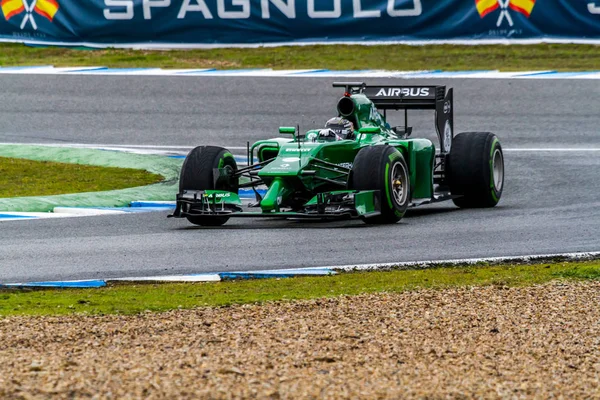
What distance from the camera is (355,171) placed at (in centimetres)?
1113

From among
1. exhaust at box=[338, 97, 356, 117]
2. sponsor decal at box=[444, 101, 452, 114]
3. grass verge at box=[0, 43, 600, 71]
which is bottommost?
sponsor decal at box=[444, 101, 452, 114]

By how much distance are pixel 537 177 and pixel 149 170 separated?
460cm

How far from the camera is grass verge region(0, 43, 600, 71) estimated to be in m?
20.1

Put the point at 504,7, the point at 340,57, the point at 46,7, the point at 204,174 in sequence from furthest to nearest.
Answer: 1. the point at 340,57
2. the point at 46,7
3. the point at 504,7
4. the point at 204,174

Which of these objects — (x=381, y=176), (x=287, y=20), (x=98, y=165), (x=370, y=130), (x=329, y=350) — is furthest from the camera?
(x=287, y=20)

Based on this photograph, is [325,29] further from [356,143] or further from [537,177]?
[356,143]

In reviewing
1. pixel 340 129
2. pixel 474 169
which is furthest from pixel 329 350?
pixel 474 169

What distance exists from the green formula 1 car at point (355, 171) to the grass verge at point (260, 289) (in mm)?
2215

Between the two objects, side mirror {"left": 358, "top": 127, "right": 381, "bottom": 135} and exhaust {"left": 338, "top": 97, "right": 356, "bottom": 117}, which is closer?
side mirror {"left": 358, "top": 127, "right": 381, "bottom": 135}

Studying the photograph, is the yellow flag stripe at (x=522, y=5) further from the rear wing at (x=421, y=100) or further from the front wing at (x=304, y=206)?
the front wing at (x=304, y=206)

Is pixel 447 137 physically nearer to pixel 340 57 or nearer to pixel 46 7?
pixel 340 57

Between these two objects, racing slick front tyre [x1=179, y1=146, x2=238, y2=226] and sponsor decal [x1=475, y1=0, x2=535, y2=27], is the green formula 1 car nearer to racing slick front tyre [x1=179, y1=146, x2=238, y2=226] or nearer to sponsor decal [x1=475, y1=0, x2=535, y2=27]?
racing slick front tyre [x1=179, y1=146, x2=238, y2=226]

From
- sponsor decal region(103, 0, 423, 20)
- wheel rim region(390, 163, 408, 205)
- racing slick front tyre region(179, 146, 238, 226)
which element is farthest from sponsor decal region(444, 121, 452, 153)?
sponsor decal region(103, 0, 423, 20)

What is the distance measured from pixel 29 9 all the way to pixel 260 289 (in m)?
13.6
